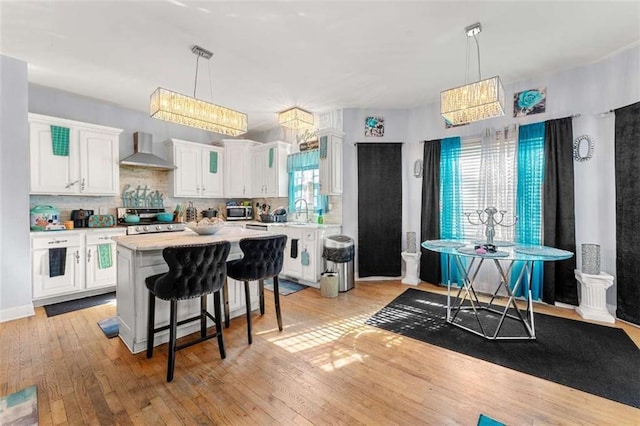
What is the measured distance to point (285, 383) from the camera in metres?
1.96

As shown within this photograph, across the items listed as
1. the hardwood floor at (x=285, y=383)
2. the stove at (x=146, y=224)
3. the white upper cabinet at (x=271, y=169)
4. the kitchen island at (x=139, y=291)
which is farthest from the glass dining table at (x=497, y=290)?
the stove at (x=146, y=224)

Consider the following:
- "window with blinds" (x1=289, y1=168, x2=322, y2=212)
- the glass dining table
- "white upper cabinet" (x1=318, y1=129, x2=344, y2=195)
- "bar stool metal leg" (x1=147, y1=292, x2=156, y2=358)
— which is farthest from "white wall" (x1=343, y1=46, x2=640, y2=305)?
"bar stool metal leg" (x1=147, y1=292, x2=156, y2=358)

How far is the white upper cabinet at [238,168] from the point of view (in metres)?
5.56

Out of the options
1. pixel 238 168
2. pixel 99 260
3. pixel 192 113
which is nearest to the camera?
pixel 192 113

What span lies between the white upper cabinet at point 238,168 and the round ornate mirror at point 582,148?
5096mm

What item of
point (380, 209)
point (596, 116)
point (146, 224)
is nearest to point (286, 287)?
point (380, 209)

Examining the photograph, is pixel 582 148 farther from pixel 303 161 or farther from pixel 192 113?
pixel 192 113

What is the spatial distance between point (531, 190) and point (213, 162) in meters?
5.24

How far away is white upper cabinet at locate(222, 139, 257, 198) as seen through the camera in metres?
5.56

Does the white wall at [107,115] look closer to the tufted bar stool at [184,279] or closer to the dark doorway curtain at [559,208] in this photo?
the tufted bar stool at [184,279]

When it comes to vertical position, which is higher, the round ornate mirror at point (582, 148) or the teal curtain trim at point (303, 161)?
the teal curtain trim at point (303, 161)

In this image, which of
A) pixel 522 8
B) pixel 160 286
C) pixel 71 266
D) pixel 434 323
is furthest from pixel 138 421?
pixel 522 8

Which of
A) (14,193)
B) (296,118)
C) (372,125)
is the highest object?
(372,125)

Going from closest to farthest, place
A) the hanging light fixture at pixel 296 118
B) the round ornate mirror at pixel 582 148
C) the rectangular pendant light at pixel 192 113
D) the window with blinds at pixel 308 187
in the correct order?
the rectangular pendant light at pixel 192 113 → the round ornate mirror at pixel 582 148 → the hanging light fixture at pixel 296 118 → the window with blinds at pixel 308 187
